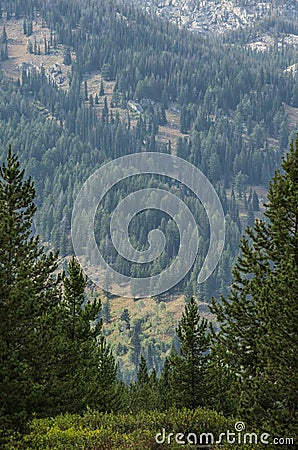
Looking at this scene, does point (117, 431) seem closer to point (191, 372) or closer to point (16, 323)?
point (16, 323)

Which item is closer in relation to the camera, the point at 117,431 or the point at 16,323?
the point at 117,431

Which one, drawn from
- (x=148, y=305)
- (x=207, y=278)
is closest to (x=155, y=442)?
(x=148, y=305)

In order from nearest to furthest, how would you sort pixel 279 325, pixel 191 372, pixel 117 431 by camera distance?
pixel 117 431 → pixel 279 325 → pixel 191 372

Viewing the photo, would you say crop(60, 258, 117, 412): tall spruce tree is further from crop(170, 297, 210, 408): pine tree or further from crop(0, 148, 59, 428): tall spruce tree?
crop(170, 297, 210, 408): pine tree

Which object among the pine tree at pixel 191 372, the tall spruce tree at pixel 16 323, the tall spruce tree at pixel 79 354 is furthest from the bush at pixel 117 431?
the pine tree at pixel 191 372

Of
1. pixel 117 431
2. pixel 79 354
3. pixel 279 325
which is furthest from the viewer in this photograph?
pixel 79 354

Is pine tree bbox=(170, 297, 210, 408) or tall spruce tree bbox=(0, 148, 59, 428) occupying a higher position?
tall spruce tree bbox=(0, 148, 59, 428)

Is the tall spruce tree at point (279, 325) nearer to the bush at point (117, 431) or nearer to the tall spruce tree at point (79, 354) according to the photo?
→ the bush at point (117, 431)

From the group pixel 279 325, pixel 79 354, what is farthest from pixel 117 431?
pixel 79 354

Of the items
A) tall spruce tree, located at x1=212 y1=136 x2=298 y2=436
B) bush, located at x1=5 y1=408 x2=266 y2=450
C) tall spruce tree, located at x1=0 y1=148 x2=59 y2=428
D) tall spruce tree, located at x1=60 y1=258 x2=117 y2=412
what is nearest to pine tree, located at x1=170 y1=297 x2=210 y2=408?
tall spruce tree, located at x1=60 y1=258 x2=117 y2=412

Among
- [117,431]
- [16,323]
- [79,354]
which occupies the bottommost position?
[79,354]

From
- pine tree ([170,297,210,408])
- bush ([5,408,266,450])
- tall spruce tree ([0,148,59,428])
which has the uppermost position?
tall spruce tree ([0,148,59,428])

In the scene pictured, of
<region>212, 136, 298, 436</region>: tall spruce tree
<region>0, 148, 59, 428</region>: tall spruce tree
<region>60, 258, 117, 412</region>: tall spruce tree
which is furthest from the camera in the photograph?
<region>60, 258, 117, 412</region>: tall spruce tree
